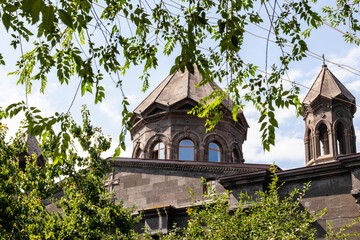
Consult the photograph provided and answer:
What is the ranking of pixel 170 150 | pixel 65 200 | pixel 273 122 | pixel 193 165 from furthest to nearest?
pixel 170 150
pixel 193 165
pixel 65 200
pixel 273 122

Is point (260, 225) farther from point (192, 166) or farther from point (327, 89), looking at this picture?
point (327, 89)

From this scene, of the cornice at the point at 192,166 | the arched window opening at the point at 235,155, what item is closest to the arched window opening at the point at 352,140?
the arched window opening at the point at 235,155

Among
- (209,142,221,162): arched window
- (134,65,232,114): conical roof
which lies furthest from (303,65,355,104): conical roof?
(209,142,221,162): arched window

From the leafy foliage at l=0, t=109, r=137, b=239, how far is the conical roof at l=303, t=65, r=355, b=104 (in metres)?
11.4

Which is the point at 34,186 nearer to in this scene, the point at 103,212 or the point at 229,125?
the point at 103,212

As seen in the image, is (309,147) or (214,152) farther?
(309,147)

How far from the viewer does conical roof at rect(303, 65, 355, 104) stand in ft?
73.4

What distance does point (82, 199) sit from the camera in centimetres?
1348

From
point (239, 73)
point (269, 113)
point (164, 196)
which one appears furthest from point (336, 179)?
point (269, 113)

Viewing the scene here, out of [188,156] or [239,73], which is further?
[188,156]

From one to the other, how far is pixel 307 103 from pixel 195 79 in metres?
5.39

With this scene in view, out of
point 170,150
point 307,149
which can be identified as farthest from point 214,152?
point 307,149

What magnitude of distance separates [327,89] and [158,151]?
25.6ft

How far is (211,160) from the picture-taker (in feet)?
72.6
